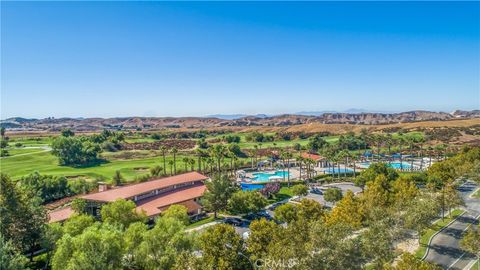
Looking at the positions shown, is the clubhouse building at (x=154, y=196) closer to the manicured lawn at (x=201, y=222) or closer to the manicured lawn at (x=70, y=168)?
the manicured lawn at (x=201, y=222)

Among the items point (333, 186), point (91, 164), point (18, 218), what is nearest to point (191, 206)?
point (18, 218)

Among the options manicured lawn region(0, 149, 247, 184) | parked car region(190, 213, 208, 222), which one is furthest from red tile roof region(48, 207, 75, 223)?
manicured lawn region(0, 149, 247, 184)

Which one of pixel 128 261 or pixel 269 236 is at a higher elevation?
pixel 269 236

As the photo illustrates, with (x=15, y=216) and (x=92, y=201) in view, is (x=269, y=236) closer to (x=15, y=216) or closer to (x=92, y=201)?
(x=15, y=216)

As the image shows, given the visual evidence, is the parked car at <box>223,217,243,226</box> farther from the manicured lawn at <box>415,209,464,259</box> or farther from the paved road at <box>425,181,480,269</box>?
the paved road at <box>425,181,480,269</box>

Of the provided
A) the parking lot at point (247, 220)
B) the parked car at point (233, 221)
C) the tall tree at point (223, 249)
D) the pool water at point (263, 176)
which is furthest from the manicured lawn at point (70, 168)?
the tall tree at point (223, 249)

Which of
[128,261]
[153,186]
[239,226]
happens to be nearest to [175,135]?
[153,186]
